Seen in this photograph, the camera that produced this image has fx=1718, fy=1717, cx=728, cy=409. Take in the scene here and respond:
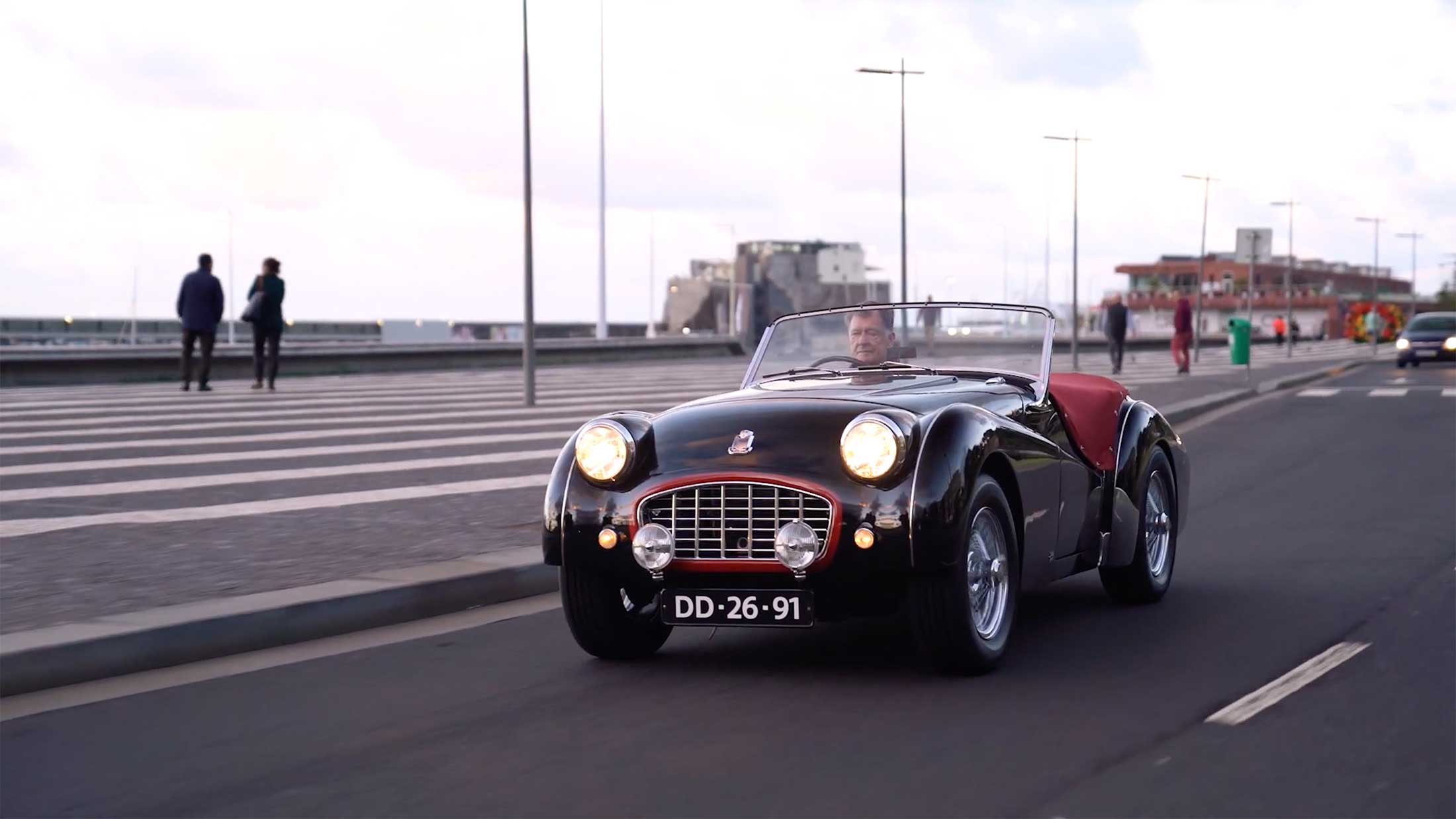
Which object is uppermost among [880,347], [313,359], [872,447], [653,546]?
[880,347]

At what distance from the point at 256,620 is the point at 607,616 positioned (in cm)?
146

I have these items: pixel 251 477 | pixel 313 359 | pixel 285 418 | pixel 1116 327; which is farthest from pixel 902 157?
pixel 251 477

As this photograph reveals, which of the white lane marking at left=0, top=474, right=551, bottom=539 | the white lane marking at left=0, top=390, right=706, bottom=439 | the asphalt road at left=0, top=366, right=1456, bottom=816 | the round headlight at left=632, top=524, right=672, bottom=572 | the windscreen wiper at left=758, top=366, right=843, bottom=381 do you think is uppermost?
the windscreen wiper at left=758, top=366, right=843, bottom=381

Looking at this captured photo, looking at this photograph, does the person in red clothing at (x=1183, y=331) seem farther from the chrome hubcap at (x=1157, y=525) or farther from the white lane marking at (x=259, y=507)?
the chrome hubcap at (x=1157, y=525)

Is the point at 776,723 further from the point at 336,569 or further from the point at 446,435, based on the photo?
the point at 446,435

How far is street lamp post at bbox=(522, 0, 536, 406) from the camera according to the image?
70.6ft

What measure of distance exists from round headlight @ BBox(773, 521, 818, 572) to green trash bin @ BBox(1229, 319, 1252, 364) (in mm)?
29951

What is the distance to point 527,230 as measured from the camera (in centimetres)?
2223

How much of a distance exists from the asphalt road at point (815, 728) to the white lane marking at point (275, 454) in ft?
21.9

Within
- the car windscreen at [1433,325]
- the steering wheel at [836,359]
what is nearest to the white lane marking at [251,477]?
the steering wheel at [836,359]

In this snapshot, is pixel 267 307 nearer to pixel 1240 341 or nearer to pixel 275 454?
pixel 275 454

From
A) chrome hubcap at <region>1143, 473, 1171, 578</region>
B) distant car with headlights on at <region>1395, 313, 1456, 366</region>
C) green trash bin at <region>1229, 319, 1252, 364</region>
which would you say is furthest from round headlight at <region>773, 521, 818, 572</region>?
distant car with headlights on at <region>1395, 313, 1456, 366</region>

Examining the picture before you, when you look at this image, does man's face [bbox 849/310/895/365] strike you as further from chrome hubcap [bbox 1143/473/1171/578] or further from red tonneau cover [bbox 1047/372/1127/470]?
chrome hubcap [bbox 1143/473/1171/578]

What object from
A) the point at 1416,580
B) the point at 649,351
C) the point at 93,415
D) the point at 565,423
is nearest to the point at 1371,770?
the point at 1416,580
